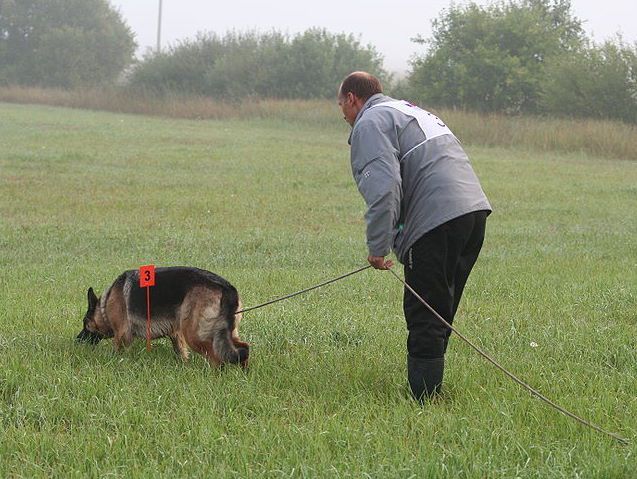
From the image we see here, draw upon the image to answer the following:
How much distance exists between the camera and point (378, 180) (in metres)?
4.51

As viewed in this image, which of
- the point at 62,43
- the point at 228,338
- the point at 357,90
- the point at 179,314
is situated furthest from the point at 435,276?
the point at 62,43

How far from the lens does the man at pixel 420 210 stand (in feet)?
Result: 15.0

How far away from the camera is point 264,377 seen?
16.8 feet

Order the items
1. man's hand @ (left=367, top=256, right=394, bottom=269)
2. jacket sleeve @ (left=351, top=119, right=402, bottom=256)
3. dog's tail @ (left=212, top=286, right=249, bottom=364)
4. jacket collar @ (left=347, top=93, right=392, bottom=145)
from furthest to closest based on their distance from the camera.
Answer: dog's tail @ (left=212, top=286, right=249, bottom=364) → jacket collar @ (left=347, top=93, right=392, bottom=145) → man's hand @ (left=367, top=256, right=394, bottom=269) → jacket sleeve @ (left=351, top=119, right=402, bottom=256)

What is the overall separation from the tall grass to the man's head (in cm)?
2363

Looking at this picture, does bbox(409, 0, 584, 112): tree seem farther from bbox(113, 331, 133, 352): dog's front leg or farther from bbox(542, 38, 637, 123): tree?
bbox(113, 331, 133, 352): dog's front leg

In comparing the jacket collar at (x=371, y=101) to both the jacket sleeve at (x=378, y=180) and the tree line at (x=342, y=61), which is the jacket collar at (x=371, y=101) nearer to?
the jacket sleeve at (x=378, y=180)

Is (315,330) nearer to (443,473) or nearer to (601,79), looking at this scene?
(443,473)

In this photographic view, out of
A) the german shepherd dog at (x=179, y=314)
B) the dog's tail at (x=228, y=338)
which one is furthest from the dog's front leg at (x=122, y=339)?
the dog's tail at (x=228, y=338)

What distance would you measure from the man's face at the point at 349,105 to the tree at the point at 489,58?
3438 centimetres

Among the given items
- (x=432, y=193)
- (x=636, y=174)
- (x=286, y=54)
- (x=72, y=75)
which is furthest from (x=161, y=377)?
(x=72, y=75)

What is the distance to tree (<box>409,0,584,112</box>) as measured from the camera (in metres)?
38.9

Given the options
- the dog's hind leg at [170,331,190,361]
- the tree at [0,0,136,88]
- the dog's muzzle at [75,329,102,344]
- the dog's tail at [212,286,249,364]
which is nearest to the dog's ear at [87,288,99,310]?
the dog's muzzle at [75,329,102,344]

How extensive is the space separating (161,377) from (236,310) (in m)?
0.64
